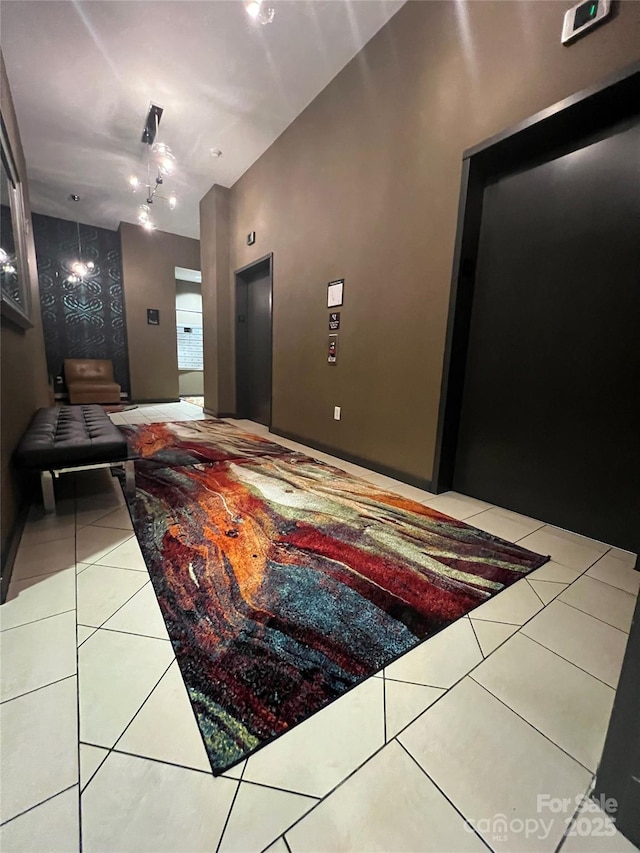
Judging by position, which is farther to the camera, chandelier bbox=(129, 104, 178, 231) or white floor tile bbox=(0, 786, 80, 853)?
chandelier bbox=(129, 104, 178, 231)

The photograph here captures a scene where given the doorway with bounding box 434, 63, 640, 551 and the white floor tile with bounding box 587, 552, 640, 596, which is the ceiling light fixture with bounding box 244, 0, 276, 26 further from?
the white floor tile with bounding box 587, 552, 640, 596

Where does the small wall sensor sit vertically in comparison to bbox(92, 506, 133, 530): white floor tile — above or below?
above

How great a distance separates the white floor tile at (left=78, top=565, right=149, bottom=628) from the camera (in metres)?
1.15

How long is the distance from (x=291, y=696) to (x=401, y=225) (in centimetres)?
274

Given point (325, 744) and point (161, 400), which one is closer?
point (325, 744)

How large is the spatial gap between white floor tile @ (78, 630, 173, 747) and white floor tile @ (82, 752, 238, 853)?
9 cm

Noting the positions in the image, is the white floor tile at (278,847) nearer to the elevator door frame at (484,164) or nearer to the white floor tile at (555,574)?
the white floor tile at (555,574)

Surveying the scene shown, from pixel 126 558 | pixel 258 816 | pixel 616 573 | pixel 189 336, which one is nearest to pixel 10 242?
pixel 126 558

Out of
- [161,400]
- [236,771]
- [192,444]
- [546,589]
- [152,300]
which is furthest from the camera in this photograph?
[161,400]

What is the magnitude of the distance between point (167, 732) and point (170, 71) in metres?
4.35

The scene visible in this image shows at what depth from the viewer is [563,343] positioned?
179 centimetres

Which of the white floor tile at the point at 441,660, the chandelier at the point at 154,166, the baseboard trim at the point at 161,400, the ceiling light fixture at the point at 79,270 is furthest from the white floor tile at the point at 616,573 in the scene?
the ceiling light fixture at the point at 79,270

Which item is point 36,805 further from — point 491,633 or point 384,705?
point 491,633

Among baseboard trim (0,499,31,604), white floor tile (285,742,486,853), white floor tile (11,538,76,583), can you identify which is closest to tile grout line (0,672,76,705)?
baseboard trim (0,499,31,604)
